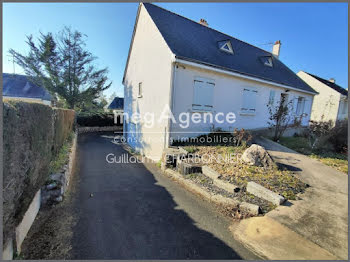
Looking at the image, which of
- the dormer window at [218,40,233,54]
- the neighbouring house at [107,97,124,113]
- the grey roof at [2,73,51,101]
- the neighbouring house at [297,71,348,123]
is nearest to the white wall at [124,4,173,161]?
the dormer window at [218,40,233,54]

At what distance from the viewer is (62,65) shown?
19.9m

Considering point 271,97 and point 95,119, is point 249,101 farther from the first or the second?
point 95,119

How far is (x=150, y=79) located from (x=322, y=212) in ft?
27.1

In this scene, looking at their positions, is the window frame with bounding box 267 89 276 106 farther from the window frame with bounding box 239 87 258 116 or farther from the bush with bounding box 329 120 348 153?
the bush with bounding box 329 120 348 153

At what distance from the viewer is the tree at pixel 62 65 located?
19.1m

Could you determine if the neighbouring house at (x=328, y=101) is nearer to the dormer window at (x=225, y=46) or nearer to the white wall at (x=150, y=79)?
the dormer window at (x=225, y=46)

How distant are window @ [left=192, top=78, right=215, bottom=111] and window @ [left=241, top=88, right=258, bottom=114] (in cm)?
253

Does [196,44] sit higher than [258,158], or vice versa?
[196,44]

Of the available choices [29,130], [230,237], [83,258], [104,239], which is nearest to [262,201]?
[230,237]

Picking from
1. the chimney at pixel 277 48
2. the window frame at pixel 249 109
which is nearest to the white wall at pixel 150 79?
the window frame at pixel 249 109

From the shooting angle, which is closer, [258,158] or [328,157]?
[258,158]

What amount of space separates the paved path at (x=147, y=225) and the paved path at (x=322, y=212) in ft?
3.98

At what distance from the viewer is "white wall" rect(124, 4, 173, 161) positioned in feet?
23.9

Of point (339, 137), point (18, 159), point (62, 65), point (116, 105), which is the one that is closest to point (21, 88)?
point (62, 65)
